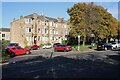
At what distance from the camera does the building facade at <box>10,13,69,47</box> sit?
7694 centimetres

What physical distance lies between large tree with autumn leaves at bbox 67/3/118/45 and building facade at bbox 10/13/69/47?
17614 millimetres

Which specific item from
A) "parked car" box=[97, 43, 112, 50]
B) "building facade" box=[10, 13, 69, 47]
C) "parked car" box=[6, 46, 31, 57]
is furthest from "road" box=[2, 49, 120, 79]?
"building facade" box=[10, 13, 69, 47]

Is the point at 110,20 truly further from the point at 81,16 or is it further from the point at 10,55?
the point at 10,55

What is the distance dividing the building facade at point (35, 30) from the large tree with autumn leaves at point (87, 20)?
17.6 m

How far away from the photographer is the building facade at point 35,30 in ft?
252

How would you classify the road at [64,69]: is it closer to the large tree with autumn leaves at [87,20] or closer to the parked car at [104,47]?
the parked car at [104,47]

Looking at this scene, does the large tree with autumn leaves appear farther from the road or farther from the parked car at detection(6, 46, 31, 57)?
the road

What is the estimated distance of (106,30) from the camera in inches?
2628

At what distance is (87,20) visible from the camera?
58562 mm

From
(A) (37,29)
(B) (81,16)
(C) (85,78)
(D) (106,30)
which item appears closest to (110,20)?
(D) (106,30)

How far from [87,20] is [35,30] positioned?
26086 mm

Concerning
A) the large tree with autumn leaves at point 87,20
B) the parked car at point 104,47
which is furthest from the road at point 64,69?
the large tree with autumn leaves at point 87,20

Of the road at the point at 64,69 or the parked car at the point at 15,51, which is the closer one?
the road at the point at 64,69

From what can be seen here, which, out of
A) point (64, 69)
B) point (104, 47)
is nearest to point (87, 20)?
point (104, 47)
